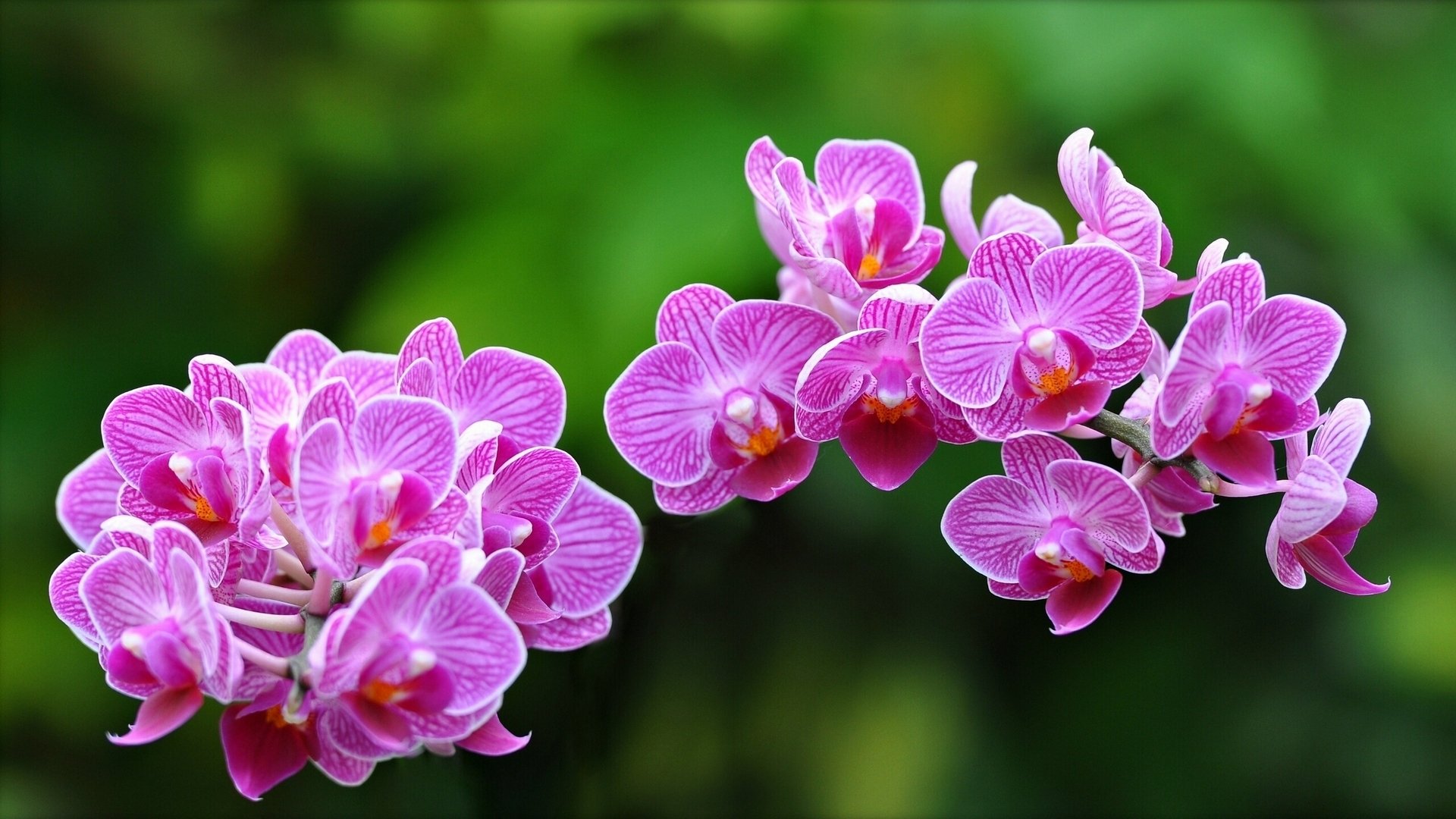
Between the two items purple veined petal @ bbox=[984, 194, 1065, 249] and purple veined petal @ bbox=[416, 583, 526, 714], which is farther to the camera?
purple veined petal @ bbox=[984, 194, 1065, 249]

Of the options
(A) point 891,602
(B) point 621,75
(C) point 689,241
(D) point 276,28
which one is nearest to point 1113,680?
(A) point 891,602

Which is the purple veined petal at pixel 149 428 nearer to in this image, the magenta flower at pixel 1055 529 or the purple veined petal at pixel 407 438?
the purple veined petal at pixel 407 438

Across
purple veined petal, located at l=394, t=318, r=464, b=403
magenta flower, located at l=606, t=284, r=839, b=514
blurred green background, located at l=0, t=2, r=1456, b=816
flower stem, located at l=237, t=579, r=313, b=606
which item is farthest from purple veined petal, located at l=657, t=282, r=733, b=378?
blurred green background, located at l=0, t=2, r=1456, b=816

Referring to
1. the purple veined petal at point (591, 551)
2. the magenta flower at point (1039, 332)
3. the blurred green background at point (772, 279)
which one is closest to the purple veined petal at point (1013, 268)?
the magenta flower at point (1039, 332)

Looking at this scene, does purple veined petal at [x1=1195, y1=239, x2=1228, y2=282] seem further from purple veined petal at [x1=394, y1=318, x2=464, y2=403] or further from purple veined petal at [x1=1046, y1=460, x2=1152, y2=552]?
purple veined petal at [x1=394, y1=318, x2=464, y2=403]

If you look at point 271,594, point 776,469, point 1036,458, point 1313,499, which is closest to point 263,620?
point 271,594

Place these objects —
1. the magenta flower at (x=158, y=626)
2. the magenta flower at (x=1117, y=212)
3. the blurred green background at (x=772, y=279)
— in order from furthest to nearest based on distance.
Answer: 1. the blurred green background at (x=772, y=279)
2. the magenta flower at (x=1117, y=212)
3. the magenta flower at (x=158, y=626)
